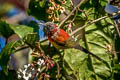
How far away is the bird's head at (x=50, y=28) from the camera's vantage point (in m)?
1.75

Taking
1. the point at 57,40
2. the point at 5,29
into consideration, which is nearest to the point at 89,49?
the point at 57,40

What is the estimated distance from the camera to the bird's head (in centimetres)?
175

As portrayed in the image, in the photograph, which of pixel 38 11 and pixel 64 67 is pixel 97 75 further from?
pixel 38 11

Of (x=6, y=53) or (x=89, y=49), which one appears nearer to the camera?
(x=6, y=53)

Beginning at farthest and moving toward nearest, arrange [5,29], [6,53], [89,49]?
1. [89,49]
2. [5,29]
3. [6,53]

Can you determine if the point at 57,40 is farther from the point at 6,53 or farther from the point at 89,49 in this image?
the point at 6,53

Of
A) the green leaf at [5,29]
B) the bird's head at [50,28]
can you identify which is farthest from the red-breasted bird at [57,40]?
the green leaf at [5,29]

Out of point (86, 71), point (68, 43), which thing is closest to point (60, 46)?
point (68, 43)

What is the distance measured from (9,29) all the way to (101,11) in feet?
1.73

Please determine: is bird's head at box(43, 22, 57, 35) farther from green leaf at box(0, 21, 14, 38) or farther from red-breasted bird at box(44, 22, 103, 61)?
Result: green leaf at box(0, 21, 14, 38)

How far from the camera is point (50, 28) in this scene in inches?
68.9

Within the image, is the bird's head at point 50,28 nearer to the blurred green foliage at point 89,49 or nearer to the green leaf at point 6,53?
the blurred green foliage at point 89,49

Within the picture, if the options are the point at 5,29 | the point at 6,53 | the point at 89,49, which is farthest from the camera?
the point at 89,49

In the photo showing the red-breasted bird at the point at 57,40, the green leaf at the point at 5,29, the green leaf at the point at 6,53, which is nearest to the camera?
the green leaf at the point at 6,53
